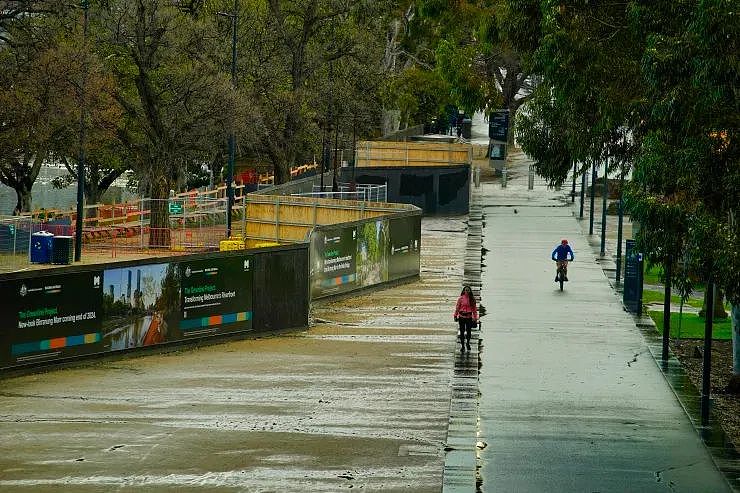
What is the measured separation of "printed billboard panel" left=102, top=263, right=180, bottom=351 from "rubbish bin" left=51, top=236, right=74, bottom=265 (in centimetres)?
2192

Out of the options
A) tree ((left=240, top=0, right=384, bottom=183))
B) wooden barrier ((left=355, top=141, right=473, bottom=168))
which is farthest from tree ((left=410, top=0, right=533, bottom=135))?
wooden barrier ((left=355, top=141, right=473, bottom=168))

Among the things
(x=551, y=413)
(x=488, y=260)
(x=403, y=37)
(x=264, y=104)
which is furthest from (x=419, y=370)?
(x=403, y=37)

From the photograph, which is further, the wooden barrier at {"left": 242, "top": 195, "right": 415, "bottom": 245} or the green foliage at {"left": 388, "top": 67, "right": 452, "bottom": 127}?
the green foliage at {"left": 388, "top": 67, "right": 452, "bottom": 127}

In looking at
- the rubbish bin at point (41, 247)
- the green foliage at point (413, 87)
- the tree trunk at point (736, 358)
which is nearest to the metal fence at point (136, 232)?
the rubbish bin at point (41, 247)

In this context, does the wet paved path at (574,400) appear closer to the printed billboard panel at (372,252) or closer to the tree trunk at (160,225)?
the printed billboard panel at (372,252)

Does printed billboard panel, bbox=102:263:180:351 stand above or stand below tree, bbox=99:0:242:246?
below

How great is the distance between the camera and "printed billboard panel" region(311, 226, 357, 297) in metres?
35.3

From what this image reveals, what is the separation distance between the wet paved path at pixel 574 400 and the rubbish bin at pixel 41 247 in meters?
16.4

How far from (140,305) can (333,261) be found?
1085cm

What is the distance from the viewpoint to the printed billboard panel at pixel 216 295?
27719 millimetres

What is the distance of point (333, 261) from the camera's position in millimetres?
Answer: 36594

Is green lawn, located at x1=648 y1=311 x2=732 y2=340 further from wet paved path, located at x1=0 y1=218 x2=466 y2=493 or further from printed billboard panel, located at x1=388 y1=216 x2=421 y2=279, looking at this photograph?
printed billboard panel, located at x1=388 y1=216 x2=421 y2=279

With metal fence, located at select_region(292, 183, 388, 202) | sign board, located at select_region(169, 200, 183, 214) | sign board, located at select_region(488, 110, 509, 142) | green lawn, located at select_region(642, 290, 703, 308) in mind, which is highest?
sign board, located at select_region(488, 110, 509, 142)

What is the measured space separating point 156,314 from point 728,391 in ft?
37.0
